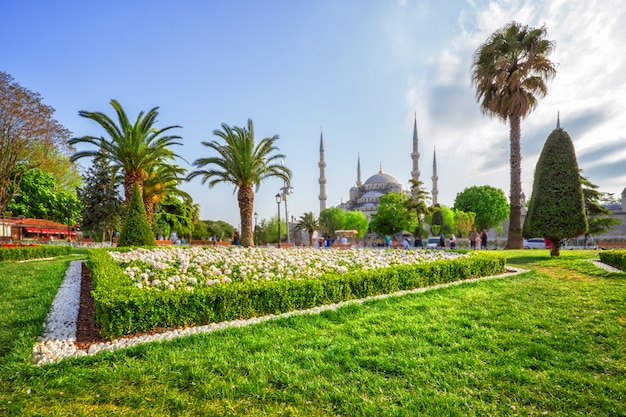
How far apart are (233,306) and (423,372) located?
8.65ft

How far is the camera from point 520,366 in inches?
122

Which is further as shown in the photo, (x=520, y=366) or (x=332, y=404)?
(x=520, y=366)

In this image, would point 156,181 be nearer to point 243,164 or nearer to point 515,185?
point 243,164

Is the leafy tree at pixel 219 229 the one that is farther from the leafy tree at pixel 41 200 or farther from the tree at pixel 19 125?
the tree at pixel 19 125

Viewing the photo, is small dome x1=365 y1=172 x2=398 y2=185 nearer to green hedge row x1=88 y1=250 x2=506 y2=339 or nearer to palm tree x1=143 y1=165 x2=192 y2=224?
palm tree x1=143 y1=165 x2=192 y2=224

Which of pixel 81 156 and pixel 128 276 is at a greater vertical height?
pixel 81 156

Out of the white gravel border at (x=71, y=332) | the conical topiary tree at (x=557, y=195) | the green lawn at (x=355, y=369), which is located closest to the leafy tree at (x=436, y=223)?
the conical topiary tree at (x=557, y=195)

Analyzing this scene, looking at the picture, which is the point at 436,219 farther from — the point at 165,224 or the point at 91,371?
the point at 91,371

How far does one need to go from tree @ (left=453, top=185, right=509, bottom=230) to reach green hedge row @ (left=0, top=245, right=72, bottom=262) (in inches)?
1842

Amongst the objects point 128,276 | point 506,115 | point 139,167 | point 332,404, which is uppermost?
point 506,115

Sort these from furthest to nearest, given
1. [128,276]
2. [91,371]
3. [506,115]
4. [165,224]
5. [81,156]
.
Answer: [165,224] → [506,115] → [81,156] → [128,276] → [91,371]

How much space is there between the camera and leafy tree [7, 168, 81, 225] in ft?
105

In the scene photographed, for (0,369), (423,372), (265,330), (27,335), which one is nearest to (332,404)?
(423,372)

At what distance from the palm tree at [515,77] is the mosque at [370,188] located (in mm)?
49591
